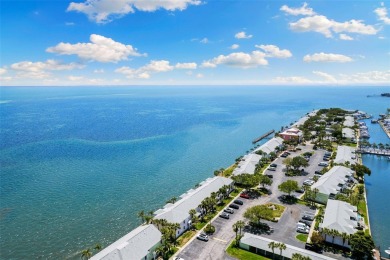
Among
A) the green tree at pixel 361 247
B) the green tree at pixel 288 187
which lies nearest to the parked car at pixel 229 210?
the green tree at pixel 288 187

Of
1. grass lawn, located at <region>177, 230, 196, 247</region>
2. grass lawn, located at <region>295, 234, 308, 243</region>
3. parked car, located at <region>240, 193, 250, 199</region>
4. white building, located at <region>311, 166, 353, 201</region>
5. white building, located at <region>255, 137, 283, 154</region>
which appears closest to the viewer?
grass lawn, located at <region>295, 234, 308, 243</region>

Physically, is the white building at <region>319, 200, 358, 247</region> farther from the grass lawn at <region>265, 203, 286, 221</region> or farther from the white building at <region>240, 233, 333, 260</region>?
the grass lawn at <region>265, 203, 286, 221</region>

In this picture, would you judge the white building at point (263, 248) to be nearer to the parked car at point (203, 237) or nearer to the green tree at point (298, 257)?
the green tree at point (298, 257)

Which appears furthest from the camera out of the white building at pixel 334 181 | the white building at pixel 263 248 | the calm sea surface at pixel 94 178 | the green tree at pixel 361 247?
the white building at pixel 334 181

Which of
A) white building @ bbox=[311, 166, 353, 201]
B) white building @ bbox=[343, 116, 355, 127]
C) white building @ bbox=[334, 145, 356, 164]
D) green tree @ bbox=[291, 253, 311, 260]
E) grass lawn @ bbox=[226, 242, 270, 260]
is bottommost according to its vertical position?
grass lawn @ bbox=[226, 242, 270, 260]

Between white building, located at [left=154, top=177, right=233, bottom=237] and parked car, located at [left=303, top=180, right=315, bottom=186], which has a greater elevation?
white building, located at [left=154, top=177, right=233, bottom=237]

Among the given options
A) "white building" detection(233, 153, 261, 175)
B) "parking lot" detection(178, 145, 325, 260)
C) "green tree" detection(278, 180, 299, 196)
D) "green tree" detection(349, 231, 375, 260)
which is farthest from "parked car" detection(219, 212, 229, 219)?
"green tree" detection(349, 231, 375, 260)
